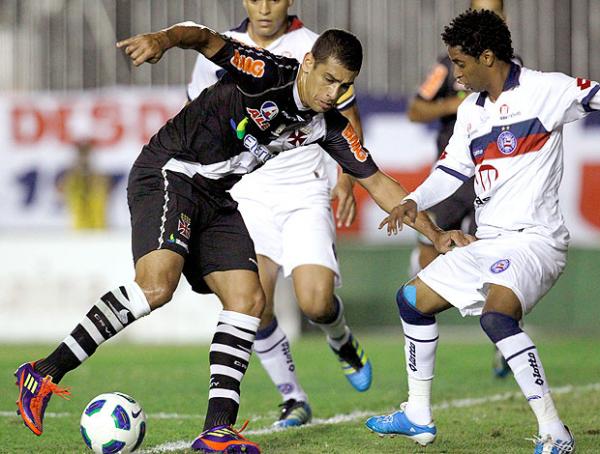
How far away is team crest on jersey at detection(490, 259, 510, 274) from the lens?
5438mm

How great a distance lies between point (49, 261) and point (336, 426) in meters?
6.89

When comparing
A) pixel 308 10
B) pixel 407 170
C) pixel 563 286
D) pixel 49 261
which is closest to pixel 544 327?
pixel 563 286

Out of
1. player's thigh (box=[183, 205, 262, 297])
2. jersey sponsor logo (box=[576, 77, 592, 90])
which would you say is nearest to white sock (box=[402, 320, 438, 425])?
player's thigh (box=[183, 205, 262, 297])

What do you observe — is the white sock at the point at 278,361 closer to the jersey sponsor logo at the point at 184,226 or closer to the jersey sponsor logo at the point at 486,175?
the jersey sponsor logo at the point at 184,226

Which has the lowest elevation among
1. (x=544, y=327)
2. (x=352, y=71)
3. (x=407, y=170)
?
(x=544, y=327)

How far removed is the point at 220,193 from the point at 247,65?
0.69 metres

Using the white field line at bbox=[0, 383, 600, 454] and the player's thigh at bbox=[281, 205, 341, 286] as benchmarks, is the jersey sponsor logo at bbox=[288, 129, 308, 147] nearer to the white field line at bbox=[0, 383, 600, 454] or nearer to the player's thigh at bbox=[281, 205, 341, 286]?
the player's thigh at bbox=[281, 205, 341, 286]

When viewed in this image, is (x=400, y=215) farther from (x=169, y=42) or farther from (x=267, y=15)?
(x=267, y=15)

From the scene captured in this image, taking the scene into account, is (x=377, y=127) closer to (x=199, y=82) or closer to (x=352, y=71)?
(x=199, y=82)

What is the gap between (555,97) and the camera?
5645 millimetres

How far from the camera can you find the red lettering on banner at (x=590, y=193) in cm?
1317

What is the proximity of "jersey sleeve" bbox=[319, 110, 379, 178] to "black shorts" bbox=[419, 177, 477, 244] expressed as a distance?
2.42 m

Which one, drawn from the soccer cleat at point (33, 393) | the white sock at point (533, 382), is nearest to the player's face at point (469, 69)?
the white sock at point (533, 382)

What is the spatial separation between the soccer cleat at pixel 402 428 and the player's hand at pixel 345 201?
1.41 metres
